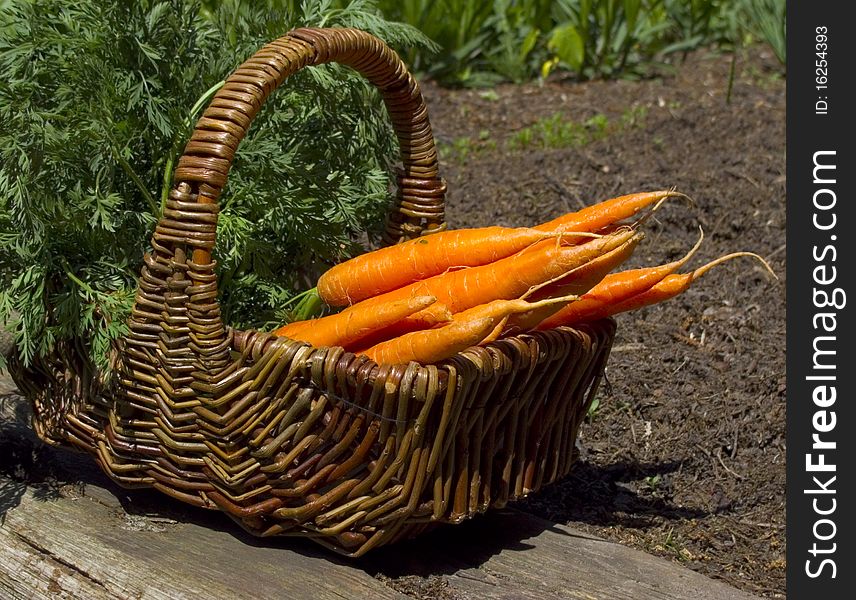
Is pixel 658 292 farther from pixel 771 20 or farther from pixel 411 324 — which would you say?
pixel 771 20

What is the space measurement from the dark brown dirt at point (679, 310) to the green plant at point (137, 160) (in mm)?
891

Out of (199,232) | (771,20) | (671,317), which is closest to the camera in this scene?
(199,232)

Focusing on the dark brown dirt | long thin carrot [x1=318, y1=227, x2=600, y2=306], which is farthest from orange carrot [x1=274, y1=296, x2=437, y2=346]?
the dark brown dirt

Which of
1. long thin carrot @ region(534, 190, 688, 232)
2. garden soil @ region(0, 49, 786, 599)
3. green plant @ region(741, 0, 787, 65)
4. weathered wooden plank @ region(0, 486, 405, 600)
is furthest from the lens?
green plant @ region(741, 0, 787, 65)

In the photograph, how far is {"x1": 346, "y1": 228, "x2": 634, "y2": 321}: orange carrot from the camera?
2105 millimetres

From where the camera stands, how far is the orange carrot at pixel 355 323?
85.4 inches

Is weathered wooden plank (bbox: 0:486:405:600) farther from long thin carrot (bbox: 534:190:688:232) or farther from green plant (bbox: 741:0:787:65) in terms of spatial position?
green plant (bbox: 741:0:787:65)

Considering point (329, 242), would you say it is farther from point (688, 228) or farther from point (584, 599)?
point (688, 228)

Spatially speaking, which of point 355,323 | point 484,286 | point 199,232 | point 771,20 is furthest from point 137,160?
point 771,20

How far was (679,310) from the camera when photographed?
3627 mm

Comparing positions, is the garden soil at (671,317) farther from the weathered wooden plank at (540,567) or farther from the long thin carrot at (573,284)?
the long thin carrot at (573,284)

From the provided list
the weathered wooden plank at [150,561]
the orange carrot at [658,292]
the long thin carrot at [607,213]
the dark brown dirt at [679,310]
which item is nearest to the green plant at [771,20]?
the dark brown dirt at [679,310]

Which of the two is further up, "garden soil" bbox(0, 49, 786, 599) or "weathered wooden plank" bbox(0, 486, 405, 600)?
"garden soil" bbox(0, 49, 786, 599)

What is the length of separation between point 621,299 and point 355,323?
1.88 feet
